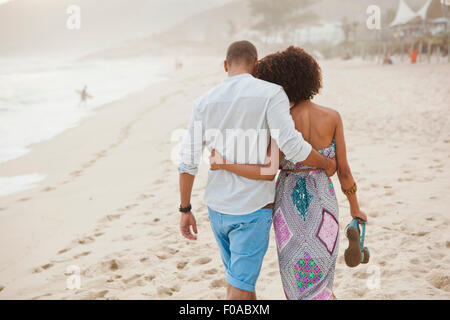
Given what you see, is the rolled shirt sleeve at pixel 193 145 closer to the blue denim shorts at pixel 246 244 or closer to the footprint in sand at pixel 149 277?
the blue denim shorts at pixel 246 244

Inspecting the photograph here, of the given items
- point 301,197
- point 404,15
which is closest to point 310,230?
point 301,197

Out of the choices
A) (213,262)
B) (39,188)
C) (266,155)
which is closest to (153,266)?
(213,262)

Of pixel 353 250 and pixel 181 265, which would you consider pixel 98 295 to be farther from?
pixel 353 250

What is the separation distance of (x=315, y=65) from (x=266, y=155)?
1.58 ft

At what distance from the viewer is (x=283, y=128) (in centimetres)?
150

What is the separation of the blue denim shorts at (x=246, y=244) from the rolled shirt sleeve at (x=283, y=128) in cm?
32

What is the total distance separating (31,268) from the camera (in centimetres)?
315

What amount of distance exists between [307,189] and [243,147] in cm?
37

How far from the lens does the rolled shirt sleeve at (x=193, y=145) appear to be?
165 centimetres

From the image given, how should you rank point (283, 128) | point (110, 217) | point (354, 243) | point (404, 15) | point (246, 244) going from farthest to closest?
point (404, 15)
point (110, 217)
point (354, 243)
point (246, 244)
point (283, 128)

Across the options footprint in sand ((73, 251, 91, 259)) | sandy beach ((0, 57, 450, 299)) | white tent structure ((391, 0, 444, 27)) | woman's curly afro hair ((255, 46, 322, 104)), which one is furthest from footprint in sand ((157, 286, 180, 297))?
white tent structure ((391, 0, 444, 27))

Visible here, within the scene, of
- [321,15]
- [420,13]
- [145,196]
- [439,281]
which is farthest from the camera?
[321,15]

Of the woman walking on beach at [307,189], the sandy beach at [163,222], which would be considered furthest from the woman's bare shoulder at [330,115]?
the sandy beach at [163,222]
